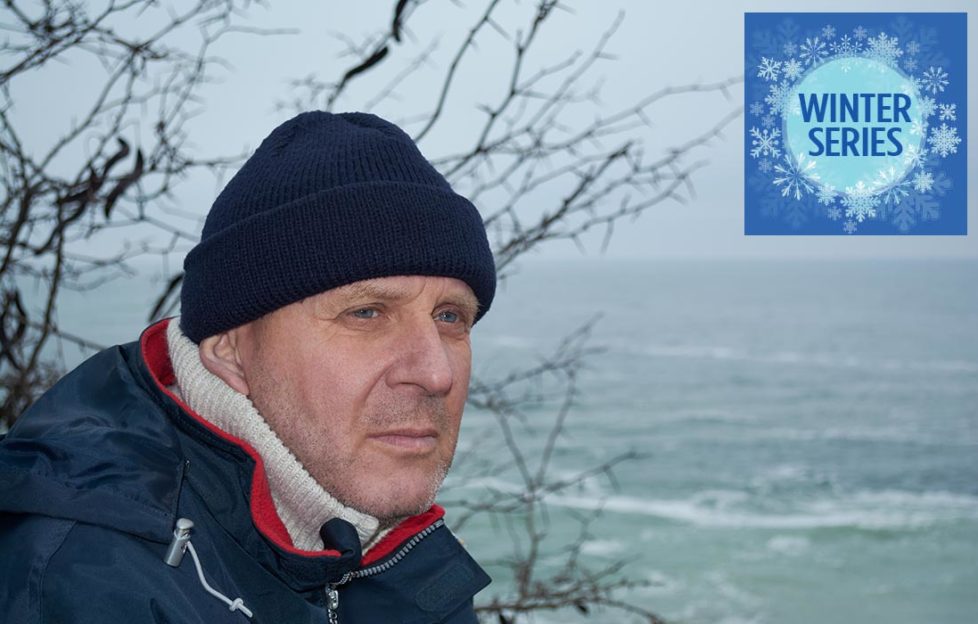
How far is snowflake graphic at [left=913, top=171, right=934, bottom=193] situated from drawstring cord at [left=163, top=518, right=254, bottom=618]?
4.21m

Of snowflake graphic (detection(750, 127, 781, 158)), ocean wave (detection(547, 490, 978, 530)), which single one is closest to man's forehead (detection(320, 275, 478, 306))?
snowflake graphic (detection(750, 127, 781, 158))

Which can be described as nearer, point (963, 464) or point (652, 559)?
point (652, 559)

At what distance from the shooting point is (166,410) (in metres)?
1.58

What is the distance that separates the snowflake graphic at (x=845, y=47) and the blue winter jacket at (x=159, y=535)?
365cm

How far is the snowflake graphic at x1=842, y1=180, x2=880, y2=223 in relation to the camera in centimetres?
453

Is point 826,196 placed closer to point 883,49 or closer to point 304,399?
point 883,49

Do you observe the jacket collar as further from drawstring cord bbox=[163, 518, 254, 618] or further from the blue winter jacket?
drawstring cord bbox=[163, 518, 254, 618]

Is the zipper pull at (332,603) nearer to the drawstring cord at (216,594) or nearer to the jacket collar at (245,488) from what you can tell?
the jacket collar at (245,488)

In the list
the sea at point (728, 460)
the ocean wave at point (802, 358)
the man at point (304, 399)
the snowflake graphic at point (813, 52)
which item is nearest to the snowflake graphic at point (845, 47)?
the snowflake graphic at point (813, 52)

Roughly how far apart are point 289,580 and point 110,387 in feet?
1.30

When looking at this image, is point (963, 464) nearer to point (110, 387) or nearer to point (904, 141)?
point (904, 141)

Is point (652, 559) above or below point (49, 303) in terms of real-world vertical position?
below

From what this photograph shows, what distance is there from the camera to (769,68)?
4.59m

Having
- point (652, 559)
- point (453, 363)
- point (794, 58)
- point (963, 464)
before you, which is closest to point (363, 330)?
point (453, 363)
